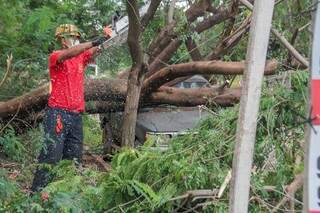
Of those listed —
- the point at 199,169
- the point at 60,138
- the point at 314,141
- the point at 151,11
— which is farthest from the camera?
the point at 151,11

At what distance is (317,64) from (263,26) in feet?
0.75

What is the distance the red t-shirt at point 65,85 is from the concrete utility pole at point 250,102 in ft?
13.5

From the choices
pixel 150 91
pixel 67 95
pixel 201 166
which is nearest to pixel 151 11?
pixel 150 91

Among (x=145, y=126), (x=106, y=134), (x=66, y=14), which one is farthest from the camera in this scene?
(x=106, y=134)

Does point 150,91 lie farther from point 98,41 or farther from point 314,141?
point 314,141

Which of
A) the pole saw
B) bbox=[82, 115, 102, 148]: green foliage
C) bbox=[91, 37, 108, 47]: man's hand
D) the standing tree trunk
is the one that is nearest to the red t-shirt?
bbox=[91, 37, 108, 47]: man's hand

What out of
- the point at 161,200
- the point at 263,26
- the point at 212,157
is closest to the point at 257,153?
the point at 212,157

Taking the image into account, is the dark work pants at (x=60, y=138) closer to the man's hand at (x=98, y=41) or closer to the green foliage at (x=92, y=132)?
the man's hand at (x=98, y=41)

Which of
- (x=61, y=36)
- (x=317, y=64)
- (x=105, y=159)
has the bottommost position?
(x=105, y=159)

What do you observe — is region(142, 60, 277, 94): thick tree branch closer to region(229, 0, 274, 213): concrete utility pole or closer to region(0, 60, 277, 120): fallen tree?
region(0, 60, 277, 120): fallen tree

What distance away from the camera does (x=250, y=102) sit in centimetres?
225

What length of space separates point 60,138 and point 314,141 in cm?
421

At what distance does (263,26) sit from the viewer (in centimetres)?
222

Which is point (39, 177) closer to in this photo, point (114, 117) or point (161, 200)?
point (161, 200)
